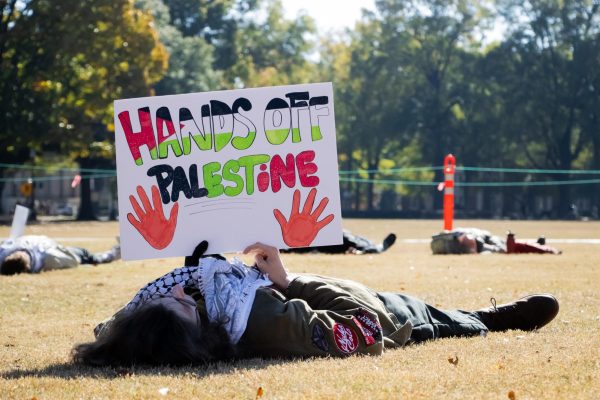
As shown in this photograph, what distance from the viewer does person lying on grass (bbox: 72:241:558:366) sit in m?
5.92

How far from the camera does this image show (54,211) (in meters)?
85.2

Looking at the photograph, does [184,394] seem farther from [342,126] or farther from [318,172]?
[342,126]


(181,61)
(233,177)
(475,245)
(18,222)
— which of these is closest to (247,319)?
(233,177)

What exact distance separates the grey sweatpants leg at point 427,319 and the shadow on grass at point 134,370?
98 centimetres

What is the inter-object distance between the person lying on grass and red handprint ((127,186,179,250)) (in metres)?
0.21

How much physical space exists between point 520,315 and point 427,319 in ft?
2.82

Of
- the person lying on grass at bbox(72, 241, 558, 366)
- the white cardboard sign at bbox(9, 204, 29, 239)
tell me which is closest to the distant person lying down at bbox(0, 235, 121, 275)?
the white cardboard sign at bbox(9, 204, 29, 239)

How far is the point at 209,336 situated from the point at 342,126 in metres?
68.6

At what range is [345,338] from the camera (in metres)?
6.46

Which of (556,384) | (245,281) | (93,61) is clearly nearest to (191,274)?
(245,281)

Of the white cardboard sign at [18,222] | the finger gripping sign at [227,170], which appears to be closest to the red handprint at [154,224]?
the finger gripping sign at [227,170]

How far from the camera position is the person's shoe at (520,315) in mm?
7727

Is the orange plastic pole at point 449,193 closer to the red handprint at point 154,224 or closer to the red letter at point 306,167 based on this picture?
the red letter at point 306,167

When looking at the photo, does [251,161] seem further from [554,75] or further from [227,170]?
[554,75]
